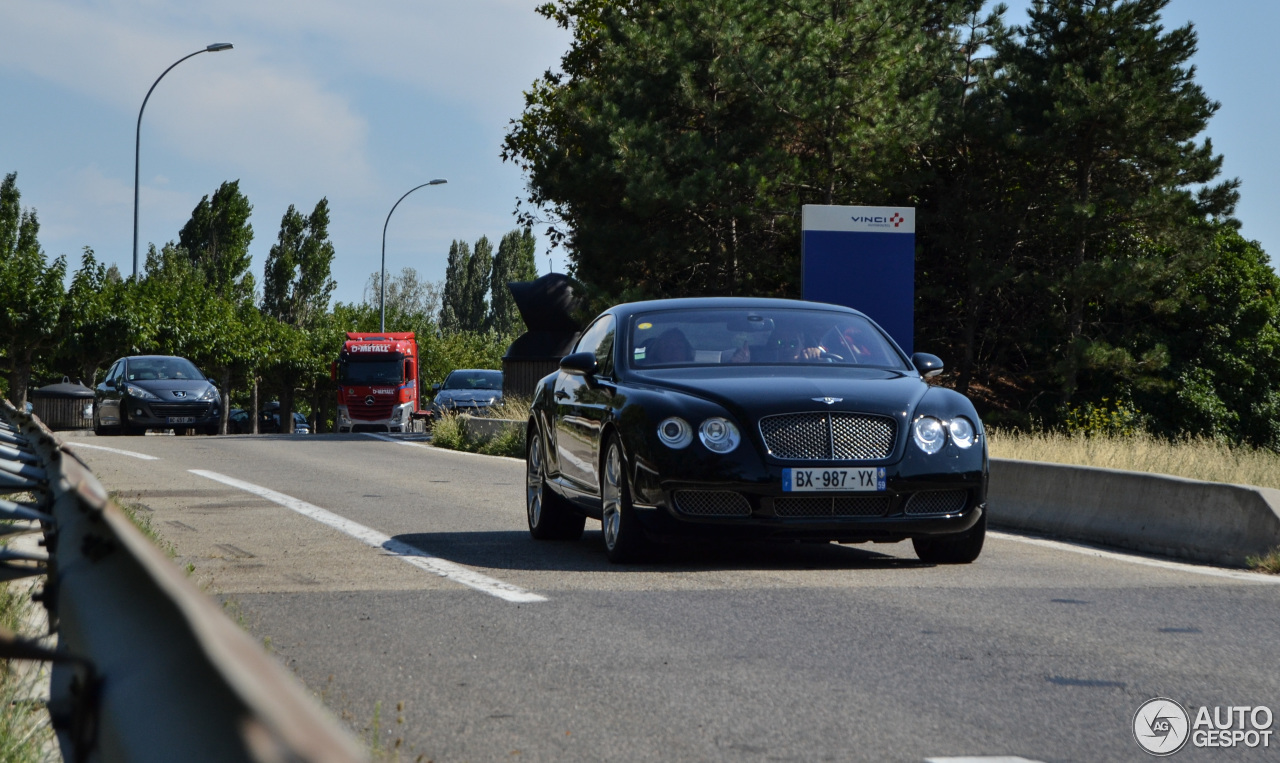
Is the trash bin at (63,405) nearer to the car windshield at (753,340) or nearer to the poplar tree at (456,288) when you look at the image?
the car windshield at (753,340)

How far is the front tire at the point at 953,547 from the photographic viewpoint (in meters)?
8.54

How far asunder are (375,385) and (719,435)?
38.7m

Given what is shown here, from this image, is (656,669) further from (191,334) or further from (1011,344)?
(191,334)

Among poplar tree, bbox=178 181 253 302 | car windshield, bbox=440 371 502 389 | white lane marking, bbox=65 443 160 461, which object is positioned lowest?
white lane marking, bbox=65 443 160 461

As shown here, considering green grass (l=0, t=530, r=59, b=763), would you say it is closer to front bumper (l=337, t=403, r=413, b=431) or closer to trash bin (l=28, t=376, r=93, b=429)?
trash bin (l=28, t=376, r=93, b=429)

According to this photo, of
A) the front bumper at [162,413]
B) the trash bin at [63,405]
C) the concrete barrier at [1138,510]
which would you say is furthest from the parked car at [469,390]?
the concrete barrier at [1138,510]

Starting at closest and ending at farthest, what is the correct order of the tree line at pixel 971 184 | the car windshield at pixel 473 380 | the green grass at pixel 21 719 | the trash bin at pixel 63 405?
the green grass at pixel 21 719, the tree line at pixel 971 184, the trash bin at pixel 63 405, the car windshield at pixel 473 380

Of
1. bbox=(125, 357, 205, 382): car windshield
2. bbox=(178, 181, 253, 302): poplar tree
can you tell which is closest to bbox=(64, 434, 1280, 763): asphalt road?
bbox=(125, 357, 205, 382): car windshield

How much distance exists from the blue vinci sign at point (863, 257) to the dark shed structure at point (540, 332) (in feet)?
48.2

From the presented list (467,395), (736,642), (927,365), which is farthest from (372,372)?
(736,642)

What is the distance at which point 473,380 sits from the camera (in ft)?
135

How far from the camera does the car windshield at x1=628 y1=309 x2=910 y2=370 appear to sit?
30.2 ft

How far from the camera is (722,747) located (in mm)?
4184

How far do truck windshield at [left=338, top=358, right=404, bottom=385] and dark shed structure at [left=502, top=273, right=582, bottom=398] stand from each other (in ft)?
35.7
